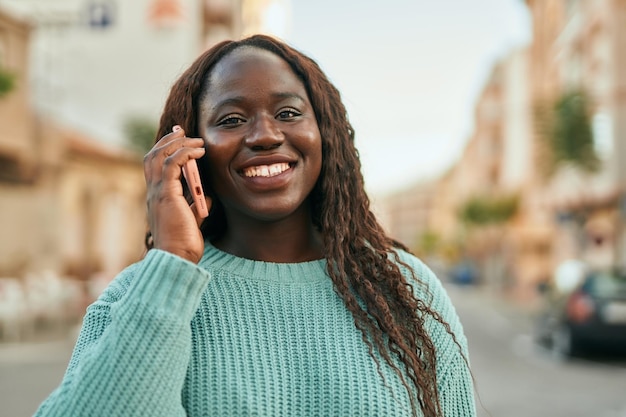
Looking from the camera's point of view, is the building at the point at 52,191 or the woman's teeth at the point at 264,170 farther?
the building at the point at 52,191

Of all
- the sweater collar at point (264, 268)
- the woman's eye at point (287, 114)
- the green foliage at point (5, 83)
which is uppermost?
the green foliage at point (5, 83)

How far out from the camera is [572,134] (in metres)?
17.3

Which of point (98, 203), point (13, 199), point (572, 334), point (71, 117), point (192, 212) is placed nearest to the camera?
point (192, 212)

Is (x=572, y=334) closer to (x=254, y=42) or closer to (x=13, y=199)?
(x=254, y=42)

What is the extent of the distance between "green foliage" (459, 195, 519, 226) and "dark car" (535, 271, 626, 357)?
101ft

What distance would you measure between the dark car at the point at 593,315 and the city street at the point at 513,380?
28 cm

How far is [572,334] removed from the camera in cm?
1207

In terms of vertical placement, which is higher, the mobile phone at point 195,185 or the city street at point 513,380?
the mobile phone at point 195,185

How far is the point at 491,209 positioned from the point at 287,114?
4253 cm

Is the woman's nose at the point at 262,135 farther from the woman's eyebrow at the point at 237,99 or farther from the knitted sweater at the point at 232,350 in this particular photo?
the knitted sweater at the point at 232,350

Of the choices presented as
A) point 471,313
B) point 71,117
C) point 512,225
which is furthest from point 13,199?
point 512,225

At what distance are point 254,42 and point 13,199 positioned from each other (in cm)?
2062

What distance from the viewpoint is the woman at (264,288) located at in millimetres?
1485

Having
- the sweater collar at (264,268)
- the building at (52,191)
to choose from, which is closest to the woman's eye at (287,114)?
the sweater collar at (264,268)
